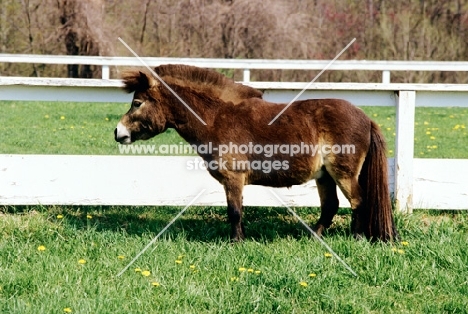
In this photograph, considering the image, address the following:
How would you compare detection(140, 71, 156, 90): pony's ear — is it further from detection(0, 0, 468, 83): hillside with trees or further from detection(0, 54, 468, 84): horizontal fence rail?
detection(0, 0, 468, 83): hillside with trees

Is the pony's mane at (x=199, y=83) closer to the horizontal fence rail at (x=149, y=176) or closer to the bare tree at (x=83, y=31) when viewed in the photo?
the horizontal fence rail at (x=149, y=176)

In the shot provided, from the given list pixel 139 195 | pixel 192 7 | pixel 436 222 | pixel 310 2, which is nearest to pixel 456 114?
pixel 310 2

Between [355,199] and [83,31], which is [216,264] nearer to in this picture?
[355,199]

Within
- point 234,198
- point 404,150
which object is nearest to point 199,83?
point 234,198

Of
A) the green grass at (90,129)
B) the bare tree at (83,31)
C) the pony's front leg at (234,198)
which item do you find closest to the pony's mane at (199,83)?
the pony's front leg at (234,198)

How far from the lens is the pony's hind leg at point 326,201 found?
5.60 m

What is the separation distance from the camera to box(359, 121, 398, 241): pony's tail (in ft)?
17.4

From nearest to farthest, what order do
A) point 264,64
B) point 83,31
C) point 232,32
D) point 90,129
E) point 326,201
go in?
point 326,201
point 90,129
point 264,64
point 83,31
point 232,32

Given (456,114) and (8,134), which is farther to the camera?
(456,114)

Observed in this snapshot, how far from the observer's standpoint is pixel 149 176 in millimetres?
6031

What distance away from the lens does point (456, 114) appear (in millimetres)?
14227

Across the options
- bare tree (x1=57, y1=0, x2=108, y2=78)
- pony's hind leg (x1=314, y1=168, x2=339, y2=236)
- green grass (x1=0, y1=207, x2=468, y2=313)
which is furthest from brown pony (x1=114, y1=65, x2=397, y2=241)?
bare tree (x1=57, y1=0, x2=108, y2=78)

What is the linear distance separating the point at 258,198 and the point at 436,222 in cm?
157

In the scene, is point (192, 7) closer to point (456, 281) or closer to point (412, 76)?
point (412, 76)
